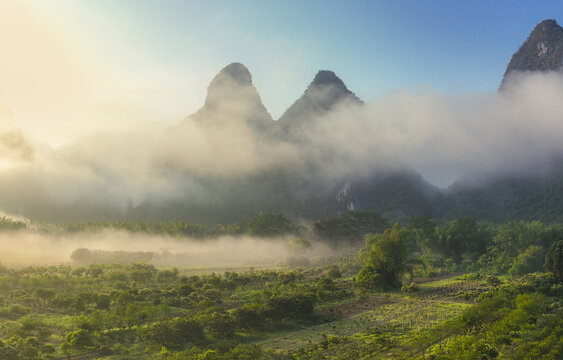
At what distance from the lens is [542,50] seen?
149625 millimetres

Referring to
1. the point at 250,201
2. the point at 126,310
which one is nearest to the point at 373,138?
the point at 250,201

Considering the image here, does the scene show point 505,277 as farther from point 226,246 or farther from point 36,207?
point 36,207

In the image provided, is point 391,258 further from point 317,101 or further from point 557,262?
point 317,101

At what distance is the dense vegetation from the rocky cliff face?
11381 cm

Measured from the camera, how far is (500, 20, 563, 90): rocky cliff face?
473ft

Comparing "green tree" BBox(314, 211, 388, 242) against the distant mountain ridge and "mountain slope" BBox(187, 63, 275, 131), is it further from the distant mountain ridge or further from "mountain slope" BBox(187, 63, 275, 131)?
"mountain slope" BBox(187, 63, 275, 131)

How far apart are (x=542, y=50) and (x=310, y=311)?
530 ft

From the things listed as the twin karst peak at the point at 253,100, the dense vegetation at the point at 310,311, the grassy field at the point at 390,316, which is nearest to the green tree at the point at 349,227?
the dense vegetation at the point at 310,311

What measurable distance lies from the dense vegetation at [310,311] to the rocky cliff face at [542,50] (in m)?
114

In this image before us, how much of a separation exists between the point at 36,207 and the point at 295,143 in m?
113

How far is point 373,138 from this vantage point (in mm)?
188125

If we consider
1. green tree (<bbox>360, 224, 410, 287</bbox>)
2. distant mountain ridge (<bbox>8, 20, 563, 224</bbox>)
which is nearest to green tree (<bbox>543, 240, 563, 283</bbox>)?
green tree (<bbox>360, 224, 410, 287</bbox>)

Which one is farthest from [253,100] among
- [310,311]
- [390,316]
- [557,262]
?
[390,316]

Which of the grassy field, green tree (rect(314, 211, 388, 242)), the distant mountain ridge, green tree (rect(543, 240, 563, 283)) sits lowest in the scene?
the grassy field
